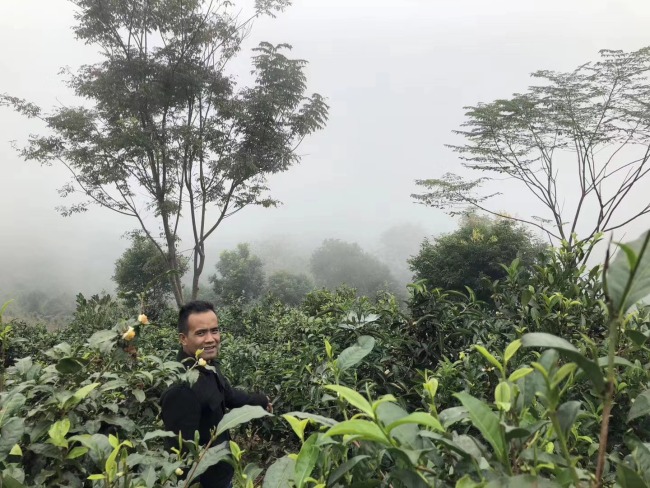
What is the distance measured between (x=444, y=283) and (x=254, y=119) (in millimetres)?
7910

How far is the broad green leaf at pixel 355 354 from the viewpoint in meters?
0.75

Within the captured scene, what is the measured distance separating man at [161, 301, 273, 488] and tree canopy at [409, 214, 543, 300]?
12295 millimetres

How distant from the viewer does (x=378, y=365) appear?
159 cm

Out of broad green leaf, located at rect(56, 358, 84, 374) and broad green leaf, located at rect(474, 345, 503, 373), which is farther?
broad green leaf, located at rect(56, 358, 84, 374)

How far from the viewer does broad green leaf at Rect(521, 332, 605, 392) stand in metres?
0.35

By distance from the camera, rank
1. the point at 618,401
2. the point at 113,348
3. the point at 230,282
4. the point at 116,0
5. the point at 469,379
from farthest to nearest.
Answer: the point at 230,282
the point at 116,0
the point at 469,379
the point at 618,401
the point at 113,348

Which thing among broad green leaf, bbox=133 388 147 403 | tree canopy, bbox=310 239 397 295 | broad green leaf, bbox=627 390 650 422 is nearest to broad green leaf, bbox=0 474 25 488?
broad green leaf, bbox=133 388 147 403

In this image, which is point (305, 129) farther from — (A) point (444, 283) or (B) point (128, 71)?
(A) point (444, 283)

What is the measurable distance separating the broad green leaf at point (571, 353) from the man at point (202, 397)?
1.19m

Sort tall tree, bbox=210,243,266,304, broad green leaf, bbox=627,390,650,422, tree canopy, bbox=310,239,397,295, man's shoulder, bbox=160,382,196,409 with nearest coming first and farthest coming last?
broad green leaf, bbox=627,390,650,422, man's shoulder, bbox=160,382,196,409, tall tree, bbox=210,243,266,304, tree canopy, bbox=310,239,397,295

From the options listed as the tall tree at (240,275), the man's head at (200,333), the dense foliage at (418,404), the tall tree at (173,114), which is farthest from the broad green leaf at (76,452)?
the tall tree at (240,275)

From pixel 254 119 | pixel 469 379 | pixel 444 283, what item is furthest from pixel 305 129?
pixel 469 379

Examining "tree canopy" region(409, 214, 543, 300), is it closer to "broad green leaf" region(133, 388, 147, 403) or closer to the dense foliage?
the dense foliage

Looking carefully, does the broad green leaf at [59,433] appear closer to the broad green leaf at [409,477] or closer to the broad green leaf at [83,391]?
the broad green leaf at [83,391]
